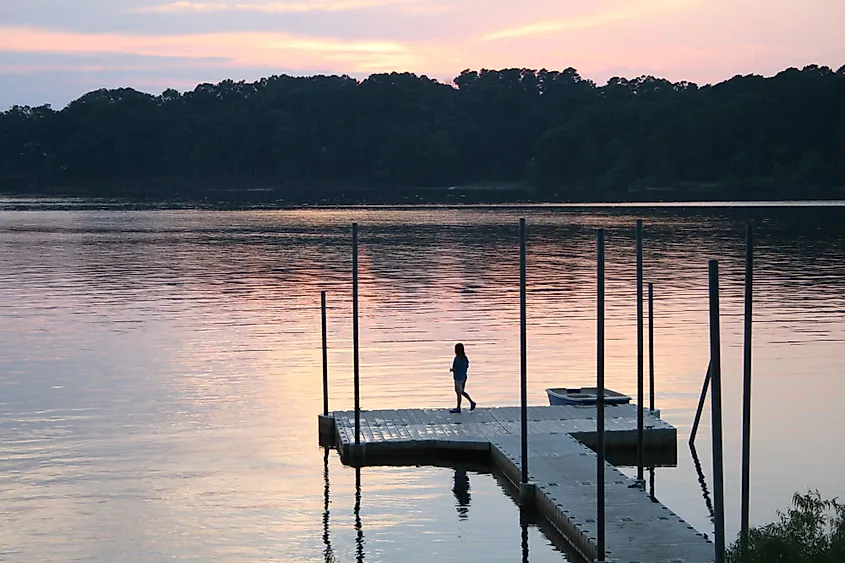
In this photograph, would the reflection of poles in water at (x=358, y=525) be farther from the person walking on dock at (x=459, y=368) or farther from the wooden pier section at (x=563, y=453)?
the person walking on dock at (x=459, y=368)

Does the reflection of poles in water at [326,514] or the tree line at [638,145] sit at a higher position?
the tree line at [638,145]

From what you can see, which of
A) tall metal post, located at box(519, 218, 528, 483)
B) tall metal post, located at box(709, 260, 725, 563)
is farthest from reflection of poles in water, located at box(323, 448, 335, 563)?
tall metal post, located at box(709, 260, 725, 563)

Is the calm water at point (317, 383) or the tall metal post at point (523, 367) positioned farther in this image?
the calm water at point (317, 383)

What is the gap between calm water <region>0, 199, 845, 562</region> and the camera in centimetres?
1914

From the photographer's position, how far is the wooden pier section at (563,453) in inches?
656

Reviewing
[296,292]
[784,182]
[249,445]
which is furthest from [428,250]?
[784,182]

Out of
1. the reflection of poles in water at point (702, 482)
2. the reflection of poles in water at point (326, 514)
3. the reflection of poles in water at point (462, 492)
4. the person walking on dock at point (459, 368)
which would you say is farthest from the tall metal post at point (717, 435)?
the person walking on dock at point (459, 368)

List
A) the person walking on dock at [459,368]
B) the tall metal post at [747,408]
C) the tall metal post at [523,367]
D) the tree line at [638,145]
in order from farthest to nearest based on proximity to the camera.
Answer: the tree line at [638,145]
the person walking on dock at [459,368]
the tall metal post at [523,367]
the tall metal post at [747,408]

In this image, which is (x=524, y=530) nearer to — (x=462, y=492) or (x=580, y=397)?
(x=462, y=492)

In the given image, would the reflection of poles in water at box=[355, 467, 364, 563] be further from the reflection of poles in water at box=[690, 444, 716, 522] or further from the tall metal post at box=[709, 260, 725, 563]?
the tall metal post at box=[709, 260, 725, 563]

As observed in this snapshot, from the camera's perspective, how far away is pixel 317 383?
3011 centimetres

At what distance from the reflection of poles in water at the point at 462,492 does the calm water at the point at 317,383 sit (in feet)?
0.15

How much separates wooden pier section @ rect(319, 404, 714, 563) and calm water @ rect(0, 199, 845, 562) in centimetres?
49

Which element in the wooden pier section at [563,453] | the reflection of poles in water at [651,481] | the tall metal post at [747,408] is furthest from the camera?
the reflection of poles in water at [651,481]
